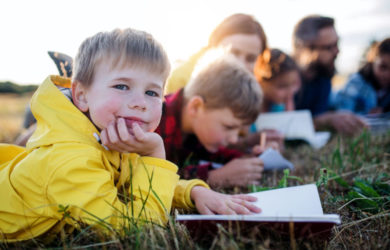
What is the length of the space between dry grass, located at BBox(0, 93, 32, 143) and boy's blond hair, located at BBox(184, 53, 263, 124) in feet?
7.48

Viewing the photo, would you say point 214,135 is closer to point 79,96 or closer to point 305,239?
point 79,96

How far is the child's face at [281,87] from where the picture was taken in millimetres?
4324

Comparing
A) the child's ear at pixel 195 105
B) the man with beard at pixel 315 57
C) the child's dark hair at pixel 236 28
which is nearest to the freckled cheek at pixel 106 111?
the child's ear at pixel 195 105

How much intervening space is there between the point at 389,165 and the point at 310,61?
319 centimetres

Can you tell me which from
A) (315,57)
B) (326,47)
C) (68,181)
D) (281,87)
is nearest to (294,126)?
(281,87)

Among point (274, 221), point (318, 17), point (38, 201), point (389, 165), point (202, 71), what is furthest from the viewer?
point (318, 17)

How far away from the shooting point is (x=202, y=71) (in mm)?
2592

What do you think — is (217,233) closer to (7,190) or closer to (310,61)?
(7,190)

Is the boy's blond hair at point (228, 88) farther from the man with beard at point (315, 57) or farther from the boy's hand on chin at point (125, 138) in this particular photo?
the man with beard at point (315, 57)

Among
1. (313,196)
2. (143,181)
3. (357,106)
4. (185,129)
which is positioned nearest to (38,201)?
(143,181)

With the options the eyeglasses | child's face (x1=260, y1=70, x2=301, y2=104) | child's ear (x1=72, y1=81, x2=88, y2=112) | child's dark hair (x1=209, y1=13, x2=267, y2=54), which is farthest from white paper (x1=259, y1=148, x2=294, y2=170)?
the eyeglasses

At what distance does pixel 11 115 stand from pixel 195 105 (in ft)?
16.4

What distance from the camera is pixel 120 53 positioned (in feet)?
4.45

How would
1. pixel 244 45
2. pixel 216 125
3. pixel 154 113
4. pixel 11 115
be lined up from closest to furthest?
pixel 154 113 < pixel 216 125 < pixel 244 45 < pixel 11 115
